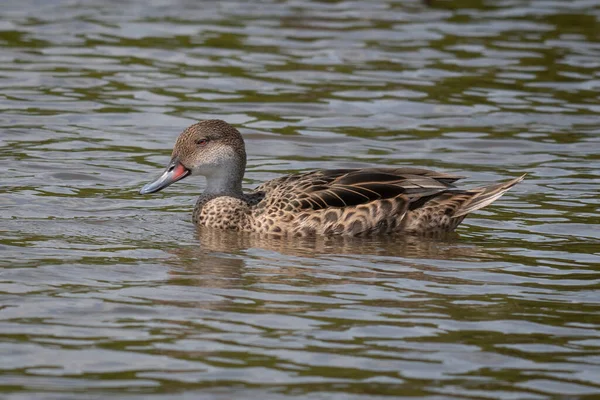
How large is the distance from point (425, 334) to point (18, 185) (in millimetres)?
5510

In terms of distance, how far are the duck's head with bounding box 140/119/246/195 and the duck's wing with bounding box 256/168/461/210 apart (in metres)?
0.47

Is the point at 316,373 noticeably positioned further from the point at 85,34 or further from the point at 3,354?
the point at 85,34

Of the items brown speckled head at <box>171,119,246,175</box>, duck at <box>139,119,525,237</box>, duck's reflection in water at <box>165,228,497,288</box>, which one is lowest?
duck's reflection in water at <box>165,228,497,288</box>

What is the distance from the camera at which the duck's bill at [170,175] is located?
11773 mm

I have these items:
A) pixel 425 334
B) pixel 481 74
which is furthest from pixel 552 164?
pixel 425 334

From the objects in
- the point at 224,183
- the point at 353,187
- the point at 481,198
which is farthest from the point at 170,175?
the point at 481,198

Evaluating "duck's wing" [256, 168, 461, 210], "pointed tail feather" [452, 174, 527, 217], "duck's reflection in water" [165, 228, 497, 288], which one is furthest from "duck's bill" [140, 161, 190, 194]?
"pointed tail feather" [452, 174, 527, 217]

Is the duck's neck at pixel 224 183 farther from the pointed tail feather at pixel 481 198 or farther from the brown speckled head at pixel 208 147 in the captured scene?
the pointed tail feather at pixel 481 198

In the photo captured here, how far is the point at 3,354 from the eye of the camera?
7.72 metres

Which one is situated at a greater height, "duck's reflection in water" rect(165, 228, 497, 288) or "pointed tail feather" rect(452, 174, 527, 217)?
"pointed tail feather" rect(452, 174, 527, 217)

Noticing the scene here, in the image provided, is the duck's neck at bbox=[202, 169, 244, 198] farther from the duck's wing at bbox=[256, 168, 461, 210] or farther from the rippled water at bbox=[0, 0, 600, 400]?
the rippled water at bbox=[0, 0, 600, 400]

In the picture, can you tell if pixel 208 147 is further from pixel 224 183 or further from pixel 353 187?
pixel 353 187

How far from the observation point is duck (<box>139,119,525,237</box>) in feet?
37.1

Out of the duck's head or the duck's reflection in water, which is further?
the duck's head
